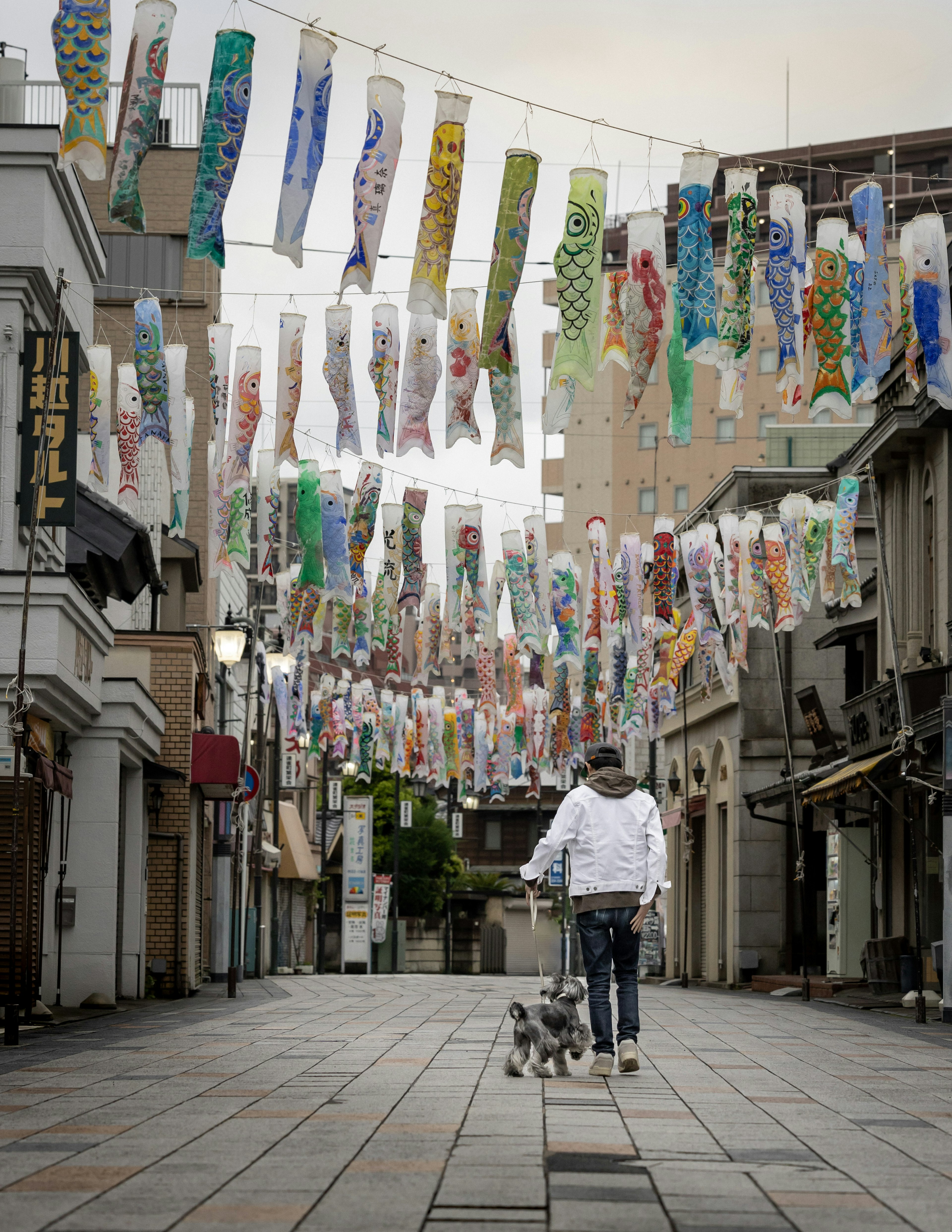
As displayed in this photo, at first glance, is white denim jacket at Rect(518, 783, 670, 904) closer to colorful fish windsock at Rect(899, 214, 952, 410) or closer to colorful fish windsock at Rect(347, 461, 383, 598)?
colorful fish windsock at Rect(899, 214, 952, 410)

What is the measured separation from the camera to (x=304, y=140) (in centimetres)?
1390

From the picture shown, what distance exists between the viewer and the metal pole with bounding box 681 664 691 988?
3953 cm

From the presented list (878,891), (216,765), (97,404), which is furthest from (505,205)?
(878,891)

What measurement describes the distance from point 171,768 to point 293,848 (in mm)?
33887

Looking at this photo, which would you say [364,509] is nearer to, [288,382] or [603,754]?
[288,382]

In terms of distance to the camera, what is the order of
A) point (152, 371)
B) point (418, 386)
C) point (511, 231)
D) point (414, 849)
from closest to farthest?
point (511, 231)
point (418, 386)
point (152, 371)
point (414, 849)

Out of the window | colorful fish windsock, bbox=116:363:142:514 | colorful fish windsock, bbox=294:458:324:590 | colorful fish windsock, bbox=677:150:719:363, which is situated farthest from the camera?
the window

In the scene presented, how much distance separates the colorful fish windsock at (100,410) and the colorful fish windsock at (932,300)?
9.99 m

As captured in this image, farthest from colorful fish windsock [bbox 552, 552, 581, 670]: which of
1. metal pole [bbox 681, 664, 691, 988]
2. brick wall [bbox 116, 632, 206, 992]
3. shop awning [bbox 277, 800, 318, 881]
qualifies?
shop awning [bbox 277, 800, 318, 881]

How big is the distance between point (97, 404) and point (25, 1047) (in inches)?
413

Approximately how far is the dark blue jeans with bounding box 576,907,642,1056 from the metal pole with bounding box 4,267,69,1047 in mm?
5117

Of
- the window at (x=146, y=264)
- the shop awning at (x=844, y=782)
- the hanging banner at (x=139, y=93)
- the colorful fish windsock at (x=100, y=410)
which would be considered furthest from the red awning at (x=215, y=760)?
the hanging banner at (x=139, y=93)

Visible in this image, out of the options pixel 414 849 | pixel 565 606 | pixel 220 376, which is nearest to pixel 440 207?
pixel 220 376

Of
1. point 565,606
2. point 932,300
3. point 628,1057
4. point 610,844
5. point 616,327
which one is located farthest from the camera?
point 565,606
